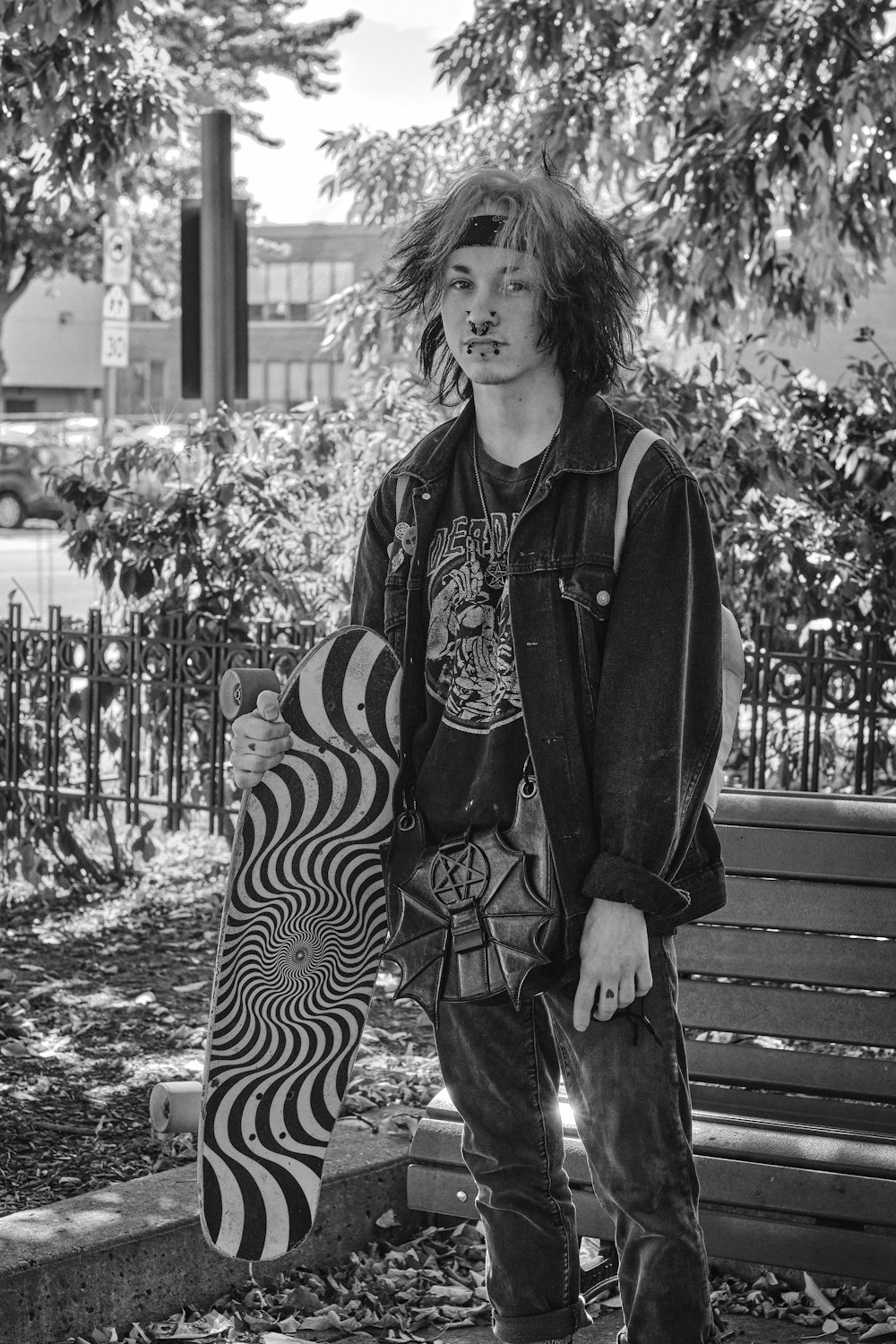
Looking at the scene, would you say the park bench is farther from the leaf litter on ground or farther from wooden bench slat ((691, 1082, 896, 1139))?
the leaf litter on ground

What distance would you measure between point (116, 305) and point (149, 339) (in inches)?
1944

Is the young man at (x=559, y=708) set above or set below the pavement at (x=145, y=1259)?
above

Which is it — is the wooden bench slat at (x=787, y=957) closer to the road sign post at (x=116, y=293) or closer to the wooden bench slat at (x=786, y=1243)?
the wooden bench slat at (x=786, y=1243)

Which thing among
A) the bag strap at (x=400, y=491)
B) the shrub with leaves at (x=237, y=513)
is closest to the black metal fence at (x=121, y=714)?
the shrub with leaves at (x=237, y=513)

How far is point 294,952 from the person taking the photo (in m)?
2.49

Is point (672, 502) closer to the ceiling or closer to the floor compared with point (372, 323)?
closer to the floor

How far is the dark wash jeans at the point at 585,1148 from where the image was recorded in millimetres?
2098

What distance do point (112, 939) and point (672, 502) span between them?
3.70m

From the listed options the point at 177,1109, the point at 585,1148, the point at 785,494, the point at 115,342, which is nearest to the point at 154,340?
the point at 115,342

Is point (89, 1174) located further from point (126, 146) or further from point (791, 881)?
point (126, 146)

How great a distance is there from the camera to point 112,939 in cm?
536

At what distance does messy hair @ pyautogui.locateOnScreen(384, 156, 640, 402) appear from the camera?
2.23 meters

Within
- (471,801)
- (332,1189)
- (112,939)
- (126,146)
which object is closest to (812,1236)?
(332,1189)

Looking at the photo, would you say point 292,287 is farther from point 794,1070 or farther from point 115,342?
point 794,1070
